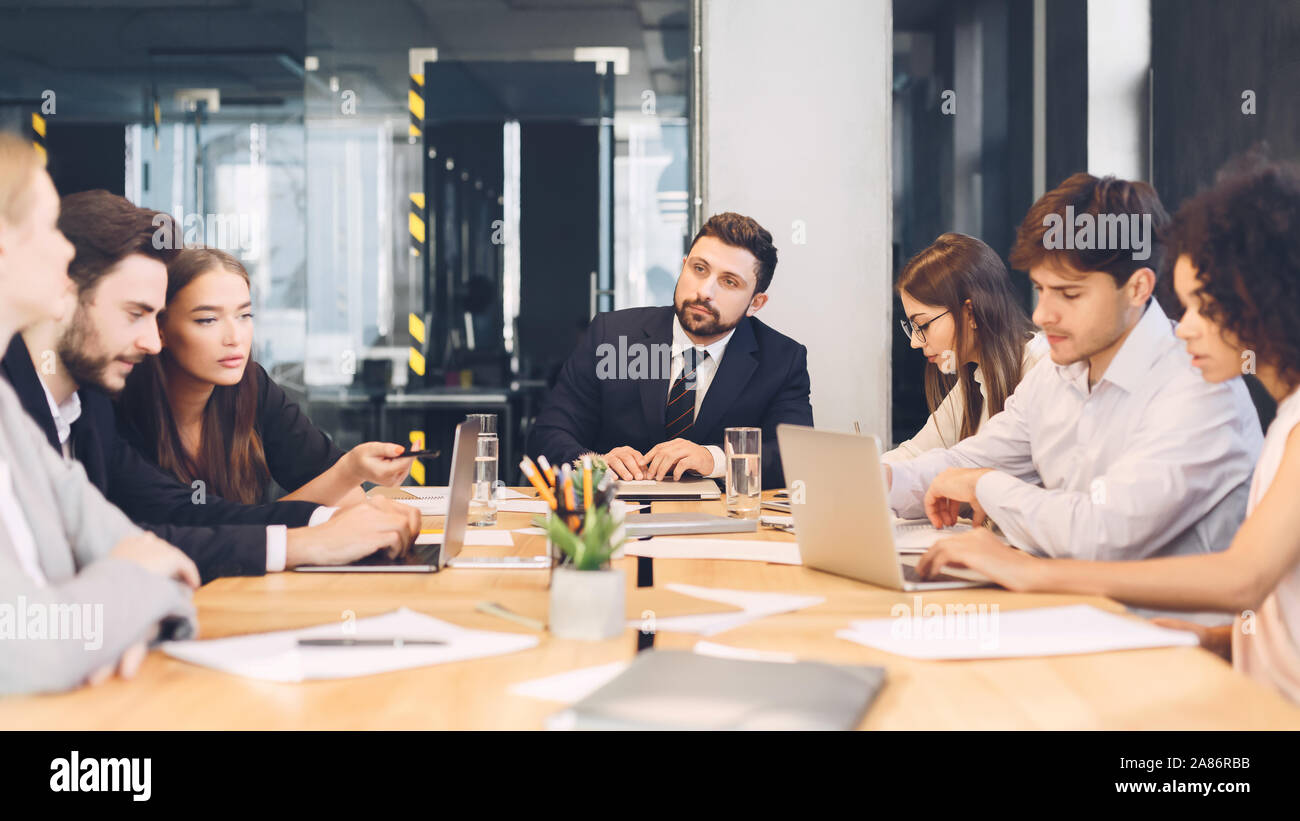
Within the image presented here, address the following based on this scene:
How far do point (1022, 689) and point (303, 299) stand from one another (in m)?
5.09

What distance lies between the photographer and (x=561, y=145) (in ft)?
20.8

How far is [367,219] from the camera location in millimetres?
5910

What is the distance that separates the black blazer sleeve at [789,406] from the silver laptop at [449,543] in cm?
143

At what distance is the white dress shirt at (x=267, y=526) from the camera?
175 centimetres

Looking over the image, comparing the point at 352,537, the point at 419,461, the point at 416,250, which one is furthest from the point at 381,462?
the point at 416,250

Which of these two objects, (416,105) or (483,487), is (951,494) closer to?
(483,487)

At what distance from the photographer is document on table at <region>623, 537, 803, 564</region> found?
1.92m

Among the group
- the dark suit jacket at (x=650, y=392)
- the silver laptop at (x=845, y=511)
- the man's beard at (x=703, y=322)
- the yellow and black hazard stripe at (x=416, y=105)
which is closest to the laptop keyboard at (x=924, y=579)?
the silver laptop at (x=845, y=511)

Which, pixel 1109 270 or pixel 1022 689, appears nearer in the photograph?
pixel 1022 689

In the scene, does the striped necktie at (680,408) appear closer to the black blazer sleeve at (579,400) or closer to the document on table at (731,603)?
Result: the black blazer sleeve at (579,400)

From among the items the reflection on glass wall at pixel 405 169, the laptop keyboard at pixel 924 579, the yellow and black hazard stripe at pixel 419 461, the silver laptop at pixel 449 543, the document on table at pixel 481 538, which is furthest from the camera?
the yellow and black hazard stripe at pixel 419 461
